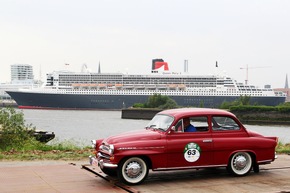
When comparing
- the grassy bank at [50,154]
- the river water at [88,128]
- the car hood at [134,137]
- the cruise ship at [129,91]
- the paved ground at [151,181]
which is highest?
the cruise ship at [129,91]

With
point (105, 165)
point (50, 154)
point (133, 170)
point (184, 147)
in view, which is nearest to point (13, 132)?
point (50, 154)

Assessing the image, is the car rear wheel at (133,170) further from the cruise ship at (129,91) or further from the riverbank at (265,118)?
the cruise ship at (129,91)

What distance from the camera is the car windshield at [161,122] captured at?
7.49 metres

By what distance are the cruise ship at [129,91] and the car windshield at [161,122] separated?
95.2m

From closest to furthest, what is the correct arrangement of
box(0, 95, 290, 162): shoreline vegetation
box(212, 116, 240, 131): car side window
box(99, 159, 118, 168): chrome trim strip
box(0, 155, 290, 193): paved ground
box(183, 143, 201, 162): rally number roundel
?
box(0, 155, 290, 193): paved ground
box(99, 159, 118, 168): chrome trim strip
box(183, 143, 201, 162): rally number roundel
box(212, 116, 240, 131): car side window
box(0, 95, 290, 162): shoreline vegetation

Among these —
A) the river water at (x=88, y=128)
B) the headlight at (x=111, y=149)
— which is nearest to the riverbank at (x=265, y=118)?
the river water at (x=88, y=128)

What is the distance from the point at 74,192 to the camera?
646 centimetres

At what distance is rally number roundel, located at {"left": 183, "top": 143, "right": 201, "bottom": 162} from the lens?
7.29 metres

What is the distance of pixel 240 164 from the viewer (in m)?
7.68

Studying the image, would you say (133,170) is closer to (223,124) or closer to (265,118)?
(223,124)

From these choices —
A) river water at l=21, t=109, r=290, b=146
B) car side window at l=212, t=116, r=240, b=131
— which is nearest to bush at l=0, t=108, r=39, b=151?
river water at l=21, t=109, r=290, b=146

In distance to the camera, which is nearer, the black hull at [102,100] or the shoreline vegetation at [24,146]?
the shoreline vegetation at [24,146]

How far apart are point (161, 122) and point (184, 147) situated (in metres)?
0.70

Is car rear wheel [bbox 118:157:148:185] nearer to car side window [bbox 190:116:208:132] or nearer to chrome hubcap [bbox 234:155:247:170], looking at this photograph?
car side window [bbox 190:116:208:132]
